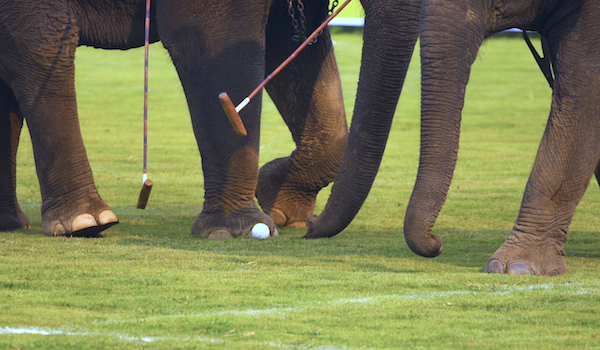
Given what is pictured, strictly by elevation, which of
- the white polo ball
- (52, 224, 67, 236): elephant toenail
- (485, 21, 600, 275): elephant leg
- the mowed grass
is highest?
(485, 21, 600, 275): elephant leg

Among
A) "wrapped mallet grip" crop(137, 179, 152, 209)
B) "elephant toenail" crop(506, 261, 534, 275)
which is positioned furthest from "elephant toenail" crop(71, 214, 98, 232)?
"elephant toenail" crop(506, 261, 534, 275)

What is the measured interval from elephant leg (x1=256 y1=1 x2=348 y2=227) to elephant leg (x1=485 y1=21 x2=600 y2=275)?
9.79 feet

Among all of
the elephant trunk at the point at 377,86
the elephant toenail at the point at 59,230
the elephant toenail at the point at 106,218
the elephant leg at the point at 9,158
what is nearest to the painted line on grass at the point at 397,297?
the elephant trunk at the point at 377,86

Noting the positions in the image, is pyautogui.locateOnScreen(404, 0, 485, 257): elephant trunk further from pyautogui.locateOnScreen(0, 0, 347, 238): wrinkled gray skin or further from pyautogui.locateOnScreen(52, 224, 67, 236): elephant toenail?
pyautogui.locateOnScreen(52, 224, 67, 236): elephant toenail

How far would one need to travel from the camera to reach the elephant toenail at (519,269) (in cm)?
507

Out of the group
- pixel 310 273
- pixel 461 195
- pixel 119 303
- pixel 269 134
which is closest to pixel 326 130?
pixel 461 195

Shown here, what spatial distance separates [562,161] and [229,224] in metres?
2.68

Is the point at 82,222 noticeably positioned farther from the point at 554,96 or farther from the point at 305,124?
the point at 554,96

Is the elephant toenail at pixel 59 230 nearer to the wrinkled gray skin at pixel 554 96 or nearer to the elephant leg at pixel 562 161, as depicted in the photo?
the wrinkled gray skin at pixel 554 96

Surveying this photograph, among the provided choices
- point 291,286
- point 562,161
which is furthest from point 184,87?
point 562,161

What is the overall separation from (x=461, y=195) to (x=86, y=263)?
5512mm

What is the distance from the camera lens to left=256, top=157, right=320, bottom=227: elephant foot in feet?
26.6

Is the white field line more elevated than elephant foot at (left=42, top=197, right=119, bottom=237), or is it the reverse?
the white field line

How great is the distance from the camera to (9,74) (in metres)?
7.20
